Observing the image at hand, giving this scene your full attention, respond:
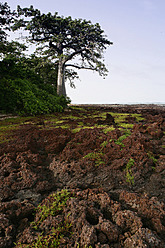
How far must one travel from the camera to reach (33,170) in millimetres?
2965

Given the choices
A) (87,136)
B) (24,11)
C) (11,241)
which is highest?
(24,11)

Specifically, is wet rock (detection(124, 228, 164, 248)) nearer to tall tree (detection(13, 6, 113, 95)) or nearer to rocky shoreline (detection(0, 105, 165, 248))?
rocky shoreline (detection(0, 105, 165, 248))

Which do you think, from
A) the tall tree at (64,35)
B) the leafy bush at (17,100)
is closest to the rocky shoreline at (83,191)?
the leafy bush at (17,100)

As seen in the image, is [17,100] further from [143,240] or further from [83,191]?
[143,240]

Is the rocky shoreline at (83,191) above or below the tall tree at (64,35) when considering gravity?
below

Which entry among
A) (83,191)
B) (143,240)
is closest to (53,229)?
(83,191)

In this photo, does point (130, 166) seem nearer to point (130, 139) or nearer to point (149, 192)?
point (149, 192)

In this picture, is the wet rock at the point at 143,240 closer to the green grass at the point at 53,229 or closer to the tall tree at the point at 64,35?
the green grass at the point at 53,229

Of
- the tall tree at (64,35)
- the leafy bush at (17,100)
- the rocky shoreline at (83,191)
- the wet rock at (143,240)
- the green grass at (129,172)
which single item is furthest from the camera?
the tall tree at (64,35)

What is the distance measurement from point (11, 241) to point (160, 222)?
1500 mm

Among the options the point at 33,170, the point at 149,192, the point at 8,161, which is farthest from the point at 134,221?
the point at 8,161

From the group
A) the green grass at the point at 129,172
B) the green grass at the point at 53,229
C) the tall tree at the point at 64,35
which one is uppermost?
the tall tree at the point at 64,35

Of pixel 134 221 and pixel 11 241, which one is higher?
pixel 134 221

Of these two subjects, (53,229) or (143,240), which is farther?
(53,229)
